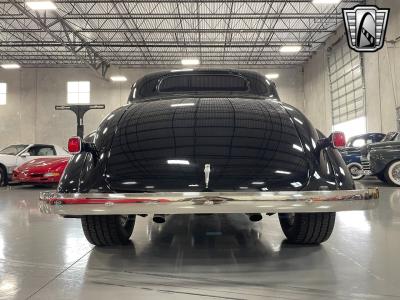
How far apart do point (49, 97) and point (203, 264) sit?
2341 centimetres

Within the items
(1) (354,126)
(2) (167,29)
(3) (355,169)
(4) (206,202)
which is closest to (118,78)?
(2) (167,29)

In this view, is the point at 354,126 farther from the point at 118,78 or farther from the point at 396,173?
the point at 118,78

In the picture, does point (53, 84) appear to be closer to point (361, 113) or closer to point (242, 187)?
point (361, 113)

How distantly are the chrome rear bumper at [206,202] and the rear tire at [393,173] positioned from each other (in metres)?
7.90

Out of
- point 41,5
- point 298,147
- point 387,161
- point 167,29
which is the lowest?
point 387,161

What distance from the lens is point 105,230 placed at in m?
3.04

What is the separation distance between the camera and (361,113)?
52.0 feet

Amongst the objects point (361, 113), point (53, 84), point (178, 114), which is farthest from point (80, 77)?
point (178, 114)

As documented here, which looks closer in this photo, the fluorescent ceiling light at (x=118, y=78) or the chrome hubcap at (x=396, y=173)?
the chrome hubcap at (x=396, y=173)

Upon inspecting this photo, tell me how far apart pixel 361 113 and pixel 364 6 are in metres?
4.12

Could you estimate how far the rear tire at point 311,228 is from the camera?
2.93m

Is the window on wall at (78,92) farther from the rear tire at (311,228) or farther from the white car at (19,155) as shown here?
the rear tire at (311,228)

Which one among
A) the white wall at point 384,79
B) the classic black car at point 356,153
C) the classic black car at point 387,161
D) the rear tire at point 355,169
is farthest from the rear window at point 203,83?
the white wall at point 384,79

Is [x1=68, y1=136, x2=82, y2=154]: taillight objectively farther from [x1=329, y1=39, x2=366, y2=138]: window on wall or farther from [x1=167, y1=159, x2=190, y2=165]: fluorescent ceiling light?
[x1=329, y1=39, x2=366, y2=138]: window on wall
